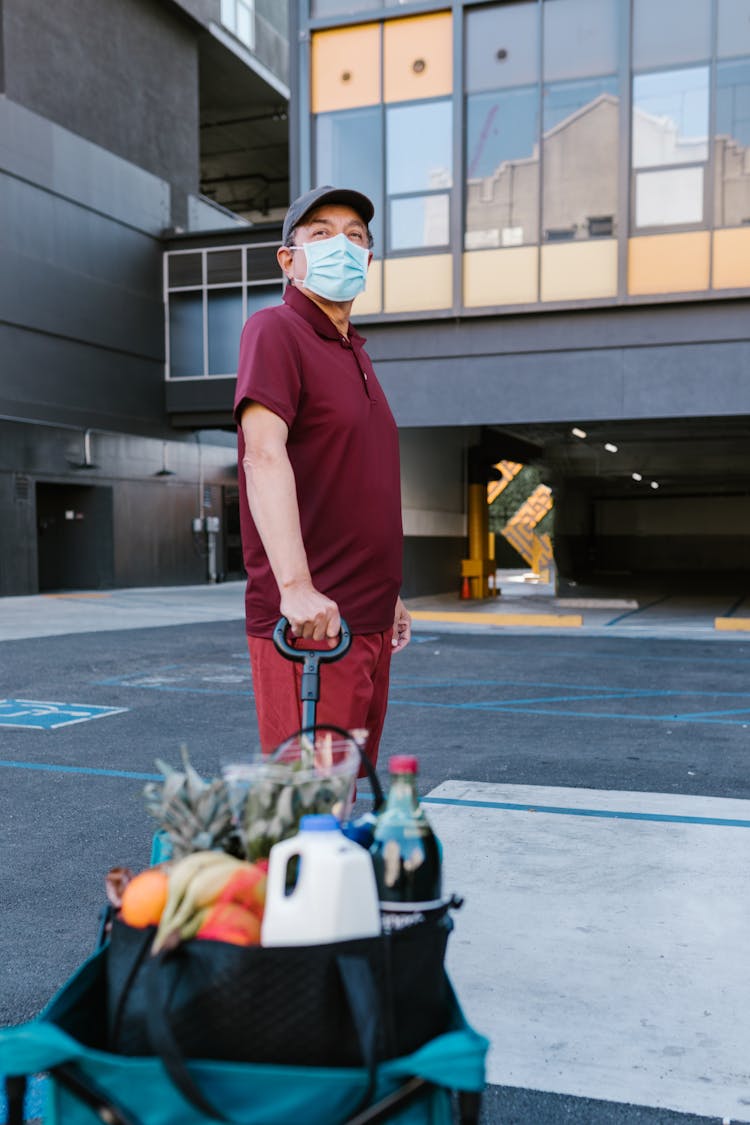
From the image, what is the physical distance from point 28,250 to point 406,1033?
73.9 ft

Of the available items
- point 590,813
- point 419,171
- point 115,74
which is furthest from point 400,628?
point 115,74

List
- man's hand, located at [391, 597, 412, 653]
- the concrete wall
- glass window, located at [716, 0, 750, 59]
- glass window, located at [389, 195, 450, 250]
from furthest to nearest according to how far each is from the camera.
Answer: the concrete wall → glass window, located at [389, 195, 450, 250] → glass window, located at [716, 0, 750, 59] → man's hand, located at [391, 597, 412, 653]

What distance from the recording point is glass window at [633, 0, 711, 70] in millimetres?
14055

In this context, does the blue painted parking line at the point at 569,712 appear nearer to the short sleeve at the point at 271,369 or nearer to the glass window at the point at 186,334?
the short sleeve at the point at 271,369

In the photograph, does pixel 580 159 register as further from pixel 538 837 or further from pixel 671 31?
pixel 538 837

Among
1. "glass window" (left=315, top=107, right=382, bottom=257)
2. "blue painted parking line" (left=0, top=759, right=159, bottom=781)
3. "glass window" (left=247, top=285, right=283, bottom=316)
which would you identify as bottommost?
"blue painted parking line" (left=0, top=759, right=159, bottom=781)

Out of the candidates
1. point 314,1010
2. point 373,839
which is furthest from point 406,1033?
point 373,839

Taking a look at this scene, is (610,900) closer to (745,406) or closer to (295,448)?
(295,448)

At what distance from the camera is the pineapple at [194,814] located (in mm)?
1704

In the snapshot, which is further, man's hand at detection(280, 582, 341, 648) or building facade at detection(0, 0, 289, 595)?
building facade at detection(0, 0, 289, 595)

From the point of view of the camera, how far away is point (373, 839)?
1774 millimetres

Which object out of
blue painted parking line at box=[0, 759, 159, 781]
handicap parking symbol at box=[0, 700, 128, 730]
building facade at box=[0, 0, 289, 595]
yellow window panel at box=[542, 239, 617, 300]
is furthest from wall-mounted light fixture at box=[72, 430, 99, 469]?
blue painted parking line at box=[0, 759, 159, 781]

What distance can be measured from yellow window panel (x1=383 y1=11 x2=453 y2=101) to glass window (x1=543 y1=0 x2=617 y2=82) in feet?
4.98

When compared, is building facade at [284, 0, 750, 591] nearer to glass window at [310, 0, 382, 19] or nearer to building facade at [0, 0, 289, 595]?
glass window at [310, 0, 382, 19]
